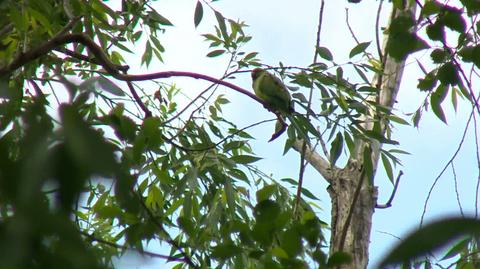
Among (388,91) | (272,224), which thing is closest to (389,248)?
(272,224)

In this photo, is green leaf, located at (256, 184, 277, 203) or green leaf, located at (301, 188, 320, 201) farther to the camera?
green leaf, located at (301, 188, 320, 201)

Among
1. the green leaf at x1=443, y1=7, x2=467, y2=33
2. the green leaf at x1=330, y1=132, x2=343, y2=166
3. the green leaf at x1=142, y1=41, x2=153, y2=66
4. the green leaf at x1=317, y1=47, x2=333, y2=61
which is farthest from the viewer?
the green leaf at x1=142, y1=41, x2=153, y2=66

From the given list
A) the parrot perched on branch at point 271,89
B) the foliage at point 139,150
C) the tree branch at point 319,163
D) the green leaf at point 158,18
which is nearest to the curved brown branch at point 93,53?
the foliage at point 139,150

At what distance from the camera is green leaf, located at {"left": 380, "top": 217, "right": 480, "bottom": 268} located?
450mm

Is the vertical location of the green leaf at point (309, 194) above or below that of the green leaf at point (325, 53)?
below

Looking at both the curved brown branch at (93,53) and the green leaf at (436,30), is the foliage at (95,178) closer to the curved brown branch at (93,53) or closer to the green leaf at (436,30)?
the curved brown branch at (93,53)

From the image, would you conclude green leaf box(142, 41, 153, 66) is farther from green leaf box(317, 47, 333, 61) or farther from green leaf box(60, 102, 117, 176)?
green leaf box(60, 102, 117, 176)

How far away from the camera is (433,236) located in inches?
17.6

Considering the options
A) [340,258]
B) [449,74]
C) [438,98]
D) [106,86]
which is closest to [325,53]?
[438,98]

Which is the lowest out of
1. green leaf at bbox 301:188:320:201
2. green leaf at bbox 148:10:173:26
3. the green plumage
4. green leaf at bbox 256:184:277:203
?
green leaf at bbox 256:184:277:203

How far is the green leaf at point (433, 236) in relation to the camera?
450mm

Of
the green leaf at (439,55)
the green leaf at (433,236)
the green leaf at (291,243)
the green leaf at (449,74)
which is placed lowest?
the green leaf at (433,236)

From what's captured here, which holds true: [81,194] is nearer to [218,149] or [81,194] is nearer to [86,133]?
[86,133]

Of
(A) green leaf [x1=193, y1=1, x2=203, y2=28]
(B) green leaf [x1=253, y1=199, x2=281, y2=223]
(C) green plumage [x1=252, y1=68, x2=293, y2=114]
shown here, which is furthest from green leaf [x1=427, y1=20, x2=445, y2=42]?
(C) green plumage [x1=252, y1=68, x2=293, y2=114]
